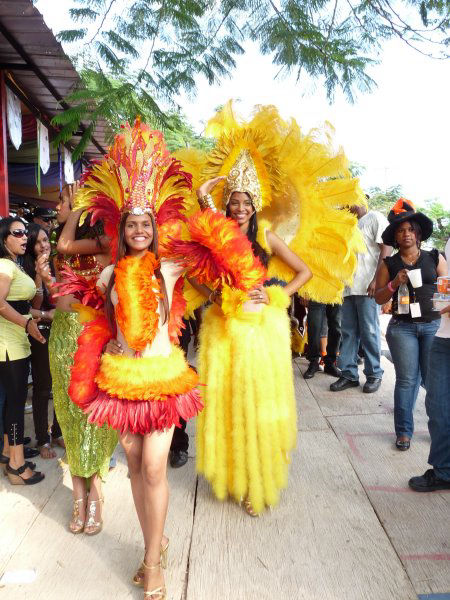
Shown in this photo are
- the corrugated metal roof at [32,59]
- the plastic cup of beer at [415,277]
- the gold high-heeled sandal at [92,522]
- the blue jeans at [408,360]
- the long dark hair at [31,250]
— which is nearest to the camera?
the gold high-heeled sandal at [92,522]

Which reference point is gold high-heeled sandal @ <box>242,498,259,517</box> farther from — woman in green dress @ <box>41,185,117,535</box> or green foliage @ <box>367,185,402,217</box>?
green foliage @ <box>367,185,402,217</box>

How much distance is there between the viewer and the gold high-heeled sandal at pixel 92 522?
2.80 metres

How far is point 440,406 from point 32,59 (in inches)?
228

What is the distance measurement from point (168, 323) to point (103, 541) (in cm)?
134

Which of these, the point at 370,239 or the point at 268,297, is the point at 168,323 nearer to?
the point at 268,297

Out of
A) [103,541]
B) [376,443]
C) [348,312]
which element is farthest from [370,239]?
[103,541]

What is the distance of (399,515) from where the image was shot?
2934 millimetres

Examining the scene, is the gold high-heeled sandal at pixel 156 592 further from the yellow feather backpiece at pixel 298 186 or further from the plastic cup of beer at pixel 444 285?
the plastic cup of beer at pixel 444 285

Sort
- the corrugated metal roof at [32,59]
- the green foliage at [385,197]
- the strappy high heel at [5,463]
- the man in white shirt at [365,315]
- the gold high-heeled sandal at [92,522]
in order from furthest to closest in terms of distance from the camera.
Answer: the green foliage at [385,197], the man in white shirt at [365,315], the corrugated metal roof at [32,59], the strappy high heel at [5,463], the gold high-heeled sandal at [92,522]

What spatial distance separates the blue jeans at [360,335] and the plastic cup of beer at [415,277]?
168 cm

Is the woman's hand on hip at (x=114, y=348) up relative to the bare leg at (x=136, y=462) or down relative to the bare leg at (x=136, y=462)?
up

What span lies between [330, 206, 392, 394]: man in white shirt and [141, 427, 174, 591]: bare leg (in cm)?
A: 359

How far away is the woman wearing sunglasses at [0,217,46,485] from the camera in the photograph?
11.3 ft

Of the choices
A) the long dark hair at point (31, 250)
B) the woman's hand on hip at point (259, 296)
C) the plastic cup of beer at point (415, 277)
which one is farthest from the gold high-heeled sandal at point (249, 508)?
the long dark hair at point (31, 250)
